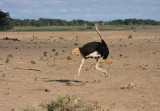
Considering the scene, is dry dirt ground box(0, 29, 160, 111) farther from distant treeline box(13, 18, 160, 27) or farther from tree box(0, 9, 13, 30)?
distant treeline box(13, 18, 160, 27)

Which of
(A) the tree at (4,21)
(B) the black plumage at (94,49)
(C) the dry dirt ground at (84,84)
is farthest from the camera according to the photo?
(A) the tree at (4,21)

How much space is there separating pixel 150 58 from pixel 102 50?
9.25 meters

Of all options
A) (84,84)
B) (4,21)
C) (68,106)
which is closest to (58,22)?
(4,21)

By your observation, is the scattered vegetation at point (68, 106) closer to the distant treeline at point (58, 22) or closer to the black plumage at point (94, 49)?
the black plumage at point (94, 49)

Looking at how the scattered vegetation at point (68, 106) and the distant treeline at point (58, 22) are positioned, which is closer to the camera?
the scattered vegetation at point (68, 106)

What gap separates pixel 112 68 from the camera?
60.2 ft

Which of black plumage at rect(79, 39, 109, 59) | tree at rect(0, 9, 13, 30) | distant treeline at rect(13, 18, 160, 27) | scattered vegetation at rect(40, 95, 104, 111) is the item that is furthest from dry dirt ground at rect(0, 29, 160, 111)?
distant treeline at rect(13, 18, 160, 27)

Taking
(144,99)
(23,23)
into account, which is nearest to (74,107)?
(144,99)

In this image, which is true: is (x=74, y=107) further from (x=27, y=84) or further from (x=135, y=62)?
(x=135, y=62)

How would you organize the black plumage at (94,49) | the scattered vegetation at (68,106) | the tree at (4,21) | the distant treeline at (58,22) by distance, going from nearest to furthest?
the scattered vegetation at (68,106), the black plumage at (94,49), the tree at (4,21), the distant treeline at (58,22)

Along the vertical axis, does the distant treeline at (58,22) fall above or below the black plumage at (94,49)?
below

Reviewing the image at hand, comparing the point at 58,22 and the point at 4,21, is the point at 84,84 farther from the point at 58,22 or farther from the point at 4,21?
the point at 58,22

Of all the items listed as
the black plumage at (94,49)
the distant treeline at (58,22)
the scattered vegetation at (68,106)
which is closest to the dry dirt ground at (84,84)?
the scattered vegetation at (68,106)

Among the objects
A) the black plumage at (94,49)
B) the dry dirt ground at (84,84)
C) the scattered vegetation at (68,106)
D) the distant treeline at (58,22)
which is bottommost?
the distant treeline at (58,22)
